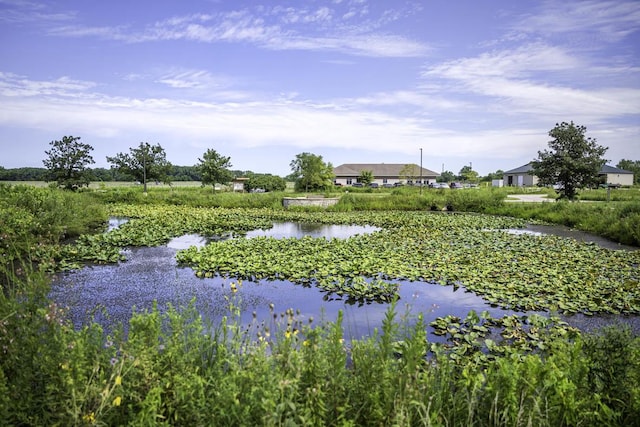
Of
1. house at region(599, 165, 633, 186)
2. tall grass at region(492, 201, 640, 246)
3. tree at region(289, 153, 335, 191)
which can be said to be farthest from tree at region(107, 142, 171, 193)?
house at region(599, 165, 633, 186)

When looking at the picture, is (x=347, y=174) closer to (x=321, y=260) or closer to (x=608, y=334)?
(x=321, y=260)

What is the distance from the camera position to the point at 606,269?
984 cm

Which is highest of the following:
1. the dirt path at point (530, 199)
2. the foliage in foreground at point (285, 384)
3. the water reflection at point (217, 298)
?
the dirt path at point (530, 199)

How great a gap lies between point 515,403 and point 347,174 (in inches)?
3014

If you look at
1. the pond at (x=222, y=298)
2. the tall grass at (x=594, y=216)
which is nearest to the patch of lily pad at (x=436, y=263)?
the pond at (x=222, y=298)

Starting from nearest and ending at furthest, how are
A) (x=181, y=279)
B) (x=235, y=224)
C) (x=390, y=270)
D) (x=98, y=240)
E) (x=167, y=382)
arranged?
1. (x=167, y=382)
2. (x=181, y=279)
3. (x=390, y=270)
4. (x=98, y=240)
5. (x=235, y=224)

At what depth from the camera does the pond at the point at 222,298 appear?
6.49 meters

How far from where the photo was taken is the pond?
649 centimetres

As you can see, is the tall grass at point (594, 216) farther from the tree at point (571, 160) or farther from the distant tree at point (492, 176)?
the distant tree at point (492, 176)

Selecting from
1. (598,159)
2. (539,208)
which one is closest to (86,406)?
(539,208)

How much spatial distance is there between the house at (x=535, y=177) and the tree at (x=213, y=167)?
125 ft

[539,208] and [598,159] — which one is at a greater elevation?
[598,159]

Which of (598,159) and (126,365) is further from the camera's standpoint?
(598,159)

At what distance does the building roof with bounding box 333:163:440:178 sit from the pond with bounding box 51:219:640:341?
228 feet
